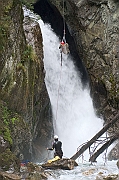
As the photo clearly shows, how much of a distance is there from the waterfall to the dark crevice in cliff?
0.39 metres

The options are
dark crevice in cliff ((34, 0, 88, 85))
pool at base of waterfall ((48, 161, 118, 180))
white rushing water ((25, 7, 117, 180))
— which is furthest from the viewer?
dark crevice in cliff ((34, 0, 88, 85))

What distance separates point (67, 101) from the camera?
19.9 metres

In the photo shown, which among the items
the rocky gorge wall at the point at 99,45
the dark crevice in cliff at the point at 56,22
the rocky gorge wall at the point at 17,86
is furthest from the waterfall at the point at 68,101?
the rocky gorge wall at the point at 17,86

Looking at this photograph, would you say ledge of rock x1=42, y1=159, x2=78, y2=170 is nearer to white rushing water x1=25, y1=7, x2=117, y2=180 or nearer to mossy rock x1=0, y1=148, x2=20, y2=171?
mossy rock x1=0, y1=148, x2=20, y2=171

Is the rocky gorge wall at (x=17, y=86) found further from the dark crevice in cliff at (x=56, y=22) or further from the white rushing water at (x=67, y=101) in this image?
the dark crevice in cliff at (x=56, y=22)

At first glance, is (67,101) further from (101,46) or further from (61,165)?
(61,165)

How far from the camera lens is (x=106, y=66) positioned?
62.2ft

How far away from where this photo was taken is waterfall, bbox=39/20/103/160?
18469 millimetres

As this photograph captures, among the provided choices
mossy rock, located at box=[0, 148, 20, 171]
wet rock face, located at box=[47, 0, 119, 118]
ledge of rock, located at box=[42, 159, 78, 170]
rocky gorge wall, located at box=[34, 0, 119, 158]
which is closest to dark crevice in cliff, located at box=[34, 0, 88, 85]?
rocky gorge wall, located at box=[34, 0, 119, 158]

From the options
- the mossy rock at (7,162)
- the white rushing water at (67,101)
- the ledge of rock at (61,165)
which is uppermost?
the white rushing water at (67,101)

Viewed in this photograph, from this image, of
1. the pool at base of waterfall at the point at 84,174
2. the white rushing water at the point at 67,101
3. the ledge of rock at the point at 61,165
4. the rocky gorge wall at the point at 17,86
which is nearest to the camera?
the pool at base of waterfall at the point at 84,174

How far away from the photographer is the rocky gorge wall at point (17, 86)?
478 inches

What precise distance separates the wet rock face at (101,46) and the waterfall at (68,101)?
0.81 metres

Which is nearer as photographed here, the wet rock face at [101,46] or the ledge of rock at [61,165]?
the ledge of rock at [61,165]
